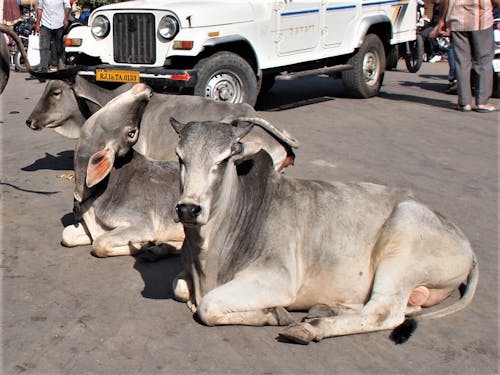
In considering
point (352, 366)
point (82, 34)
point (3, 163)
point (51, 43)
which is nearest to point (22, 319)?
point (352, 366)

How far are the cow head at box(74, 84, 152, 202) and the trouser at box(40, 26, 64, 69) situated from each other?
373 inches

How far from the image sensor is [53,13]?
1516 centimetres

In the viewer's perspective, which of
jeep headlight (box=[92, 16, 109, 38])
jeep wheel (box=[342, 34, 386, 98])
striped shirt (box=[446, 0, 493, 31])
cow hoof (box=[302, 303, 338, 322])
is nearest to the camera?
cow hoof (box=[302, 303, 338, 322])

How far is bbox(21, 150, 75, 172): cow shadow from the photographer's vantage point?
855cm

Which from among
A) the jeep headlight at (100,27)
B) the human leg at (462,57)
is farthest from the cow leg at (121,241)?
the human leg at (462,57)

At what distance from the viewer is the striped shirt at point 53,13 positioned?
15.1m

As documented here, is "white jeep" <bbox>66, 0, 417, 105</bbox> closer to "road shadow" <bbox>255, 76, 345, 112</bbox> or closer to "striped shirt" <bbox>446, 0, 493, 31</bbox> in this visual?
"road shadow" <bbox>255, 76, 345, 112</bbox>

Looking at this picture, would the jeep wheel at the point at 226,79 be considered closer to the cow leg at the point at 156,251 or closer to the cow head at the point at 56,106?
the cow head at the point at 56,106

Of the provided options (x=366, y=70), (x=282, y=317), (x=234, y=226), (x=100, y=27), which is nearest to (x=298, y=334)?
(x=282, y=317)

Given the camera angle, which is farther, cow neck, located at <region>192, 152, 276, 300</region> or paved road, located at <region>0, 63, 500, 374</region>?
cow neck, located at <region>192, 152, 276, 300</region>

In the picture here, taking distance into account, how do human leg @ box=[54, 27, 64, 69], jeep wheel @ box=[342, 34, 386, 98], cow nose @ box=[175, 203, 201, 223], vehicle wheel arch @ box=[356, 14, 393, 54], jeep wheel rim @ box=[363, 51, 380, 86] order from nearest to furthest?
cow nose @ box=[175, 203, 201, 223], vehicle wheel arch @ box=[356, 14, 393, 54], jeep wheel @ box=[342, 34, 386, 98], jeep wheel rim @ box=[363, 51, 380, 86], human leg @ box=[54, 27, 64, 69]

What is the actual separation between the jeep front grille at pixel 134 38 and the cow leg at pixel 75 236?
438 cm

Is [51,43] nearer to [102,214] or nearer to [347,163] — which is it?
[347,163]

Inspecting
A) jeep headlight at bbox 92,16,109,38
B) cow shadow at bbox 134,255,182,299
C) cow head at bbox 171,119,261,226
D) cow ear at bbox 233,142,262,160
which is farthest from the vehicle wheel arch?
cow head at bbox 171,119,261,226
